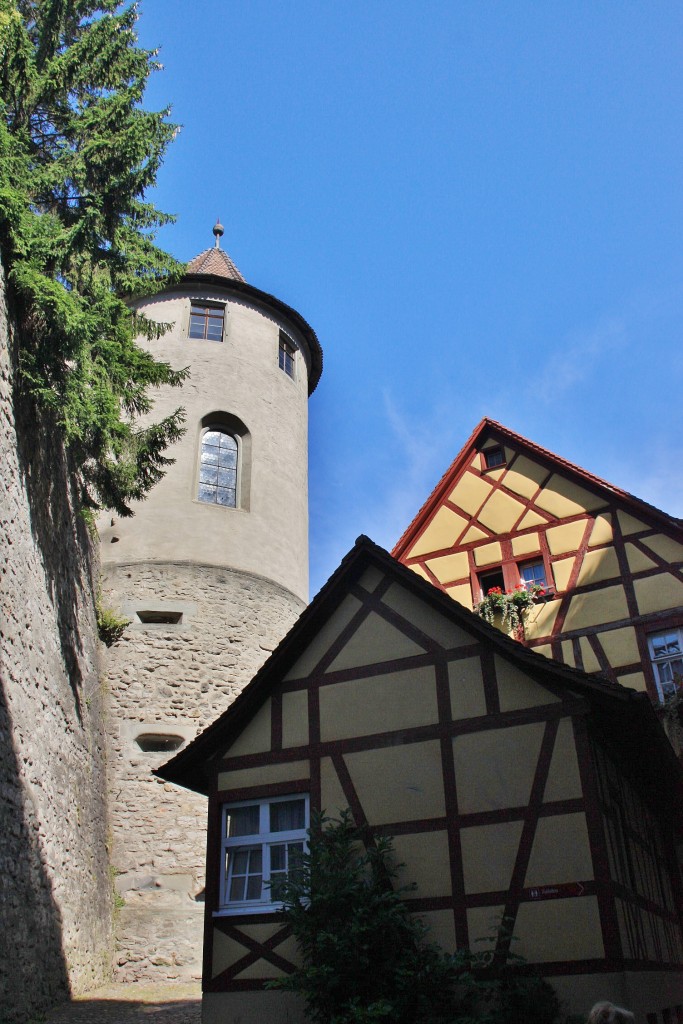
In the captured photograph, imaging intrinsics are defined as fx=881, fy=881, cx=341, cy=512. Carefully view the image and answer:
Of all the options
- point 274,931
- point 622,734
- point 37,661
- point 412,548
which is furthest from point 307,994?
point 412,548

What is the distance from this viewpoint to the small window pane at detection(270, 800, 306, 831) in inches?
340

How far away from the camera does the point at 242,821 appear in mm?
8836

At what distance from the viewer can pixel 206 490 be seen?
18.5m

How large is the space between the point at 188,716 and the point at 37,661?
507 centimetres

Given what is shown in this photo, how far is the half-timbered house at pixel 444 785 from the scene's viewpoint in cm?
730

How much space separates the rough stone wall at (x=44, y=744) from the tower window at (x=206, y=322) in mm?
7753

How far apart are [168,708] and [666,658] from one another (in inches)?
327

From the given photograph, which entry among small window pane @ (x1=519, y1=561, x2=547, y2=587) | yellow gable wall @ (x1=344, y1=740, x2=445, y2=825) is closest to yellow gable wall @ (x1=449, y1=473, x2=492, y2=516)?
small window pane @ (x1=519, y1=561, x2=547, y2=587)

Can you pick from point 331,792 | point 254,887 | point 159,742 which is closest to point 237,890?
point 254,887

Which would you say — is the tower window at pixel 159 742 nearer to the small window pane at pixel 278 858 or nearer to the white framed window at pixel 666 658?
the small window pane at pixel 278 858

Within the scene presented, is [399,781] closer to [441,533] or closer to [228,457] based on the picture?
[441,533]

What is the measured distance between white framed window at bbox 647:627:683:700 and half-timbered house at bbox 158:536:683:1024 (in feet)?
6.14

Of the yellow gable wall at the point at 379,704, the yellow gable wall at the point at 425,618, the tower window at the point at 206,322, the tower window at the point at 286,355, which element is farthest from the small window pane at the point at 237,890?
the tower window at the point at 286,355

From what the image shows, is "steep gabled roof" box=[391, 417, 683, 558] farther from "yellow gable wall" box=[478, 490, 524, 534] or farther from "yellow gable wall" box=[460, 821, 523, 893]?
"yellow gable wall" box=[460, 821, 523, 893]
